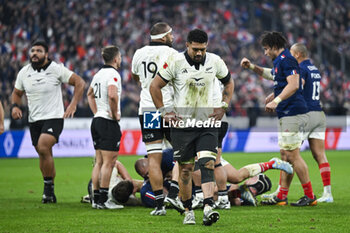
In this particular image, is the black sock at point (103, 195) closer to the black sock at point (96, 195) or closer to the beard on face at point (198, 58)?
the black sock at point (96, 195)

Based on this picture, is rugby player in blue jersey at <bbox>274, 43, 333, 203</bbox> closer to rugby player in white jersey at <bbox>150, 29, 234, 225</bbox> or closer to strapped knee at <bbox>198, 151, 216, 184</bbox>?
rugby player in white jersey at <bbox>150, 29, 234, 225</bbox>

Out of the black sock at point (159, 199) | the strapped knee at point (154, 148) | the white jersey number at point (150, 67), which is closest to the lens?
the black sock at point (159, 199)

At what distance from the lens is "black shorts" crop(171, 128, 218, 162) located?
23.1ft

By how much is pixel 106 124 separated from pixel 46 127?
1.34 m

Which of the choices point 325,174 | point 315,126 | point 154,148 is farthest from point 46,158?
point 325,174

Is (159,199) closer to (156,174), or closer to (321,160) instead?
(156,174)

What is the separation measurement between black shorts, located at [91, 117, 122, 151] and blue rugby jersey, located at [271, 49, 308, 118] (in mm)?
2536

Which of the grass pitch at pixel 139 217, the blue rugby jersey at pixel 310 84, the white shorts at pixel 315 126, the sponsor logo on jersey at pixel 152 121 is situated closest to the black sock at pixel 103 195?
the grass pitch at pixel 139 217

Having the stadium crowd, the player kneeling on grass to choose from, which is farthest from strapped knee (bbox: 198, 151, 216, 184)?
the stadium crowd

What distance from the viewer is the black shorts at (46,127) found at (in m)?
9.89

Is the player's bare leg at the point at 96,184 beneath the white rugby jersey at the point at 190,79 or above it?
beneath

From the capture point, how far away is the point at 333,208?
8500mm

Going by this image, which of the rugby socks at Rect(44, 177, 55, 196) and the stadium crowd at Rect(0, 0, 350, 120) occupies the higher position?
the stadium crowd at Rect(0, 0, 350, 120)

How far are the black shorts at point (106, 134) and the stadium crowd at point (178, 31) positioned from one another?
44.0 feet
